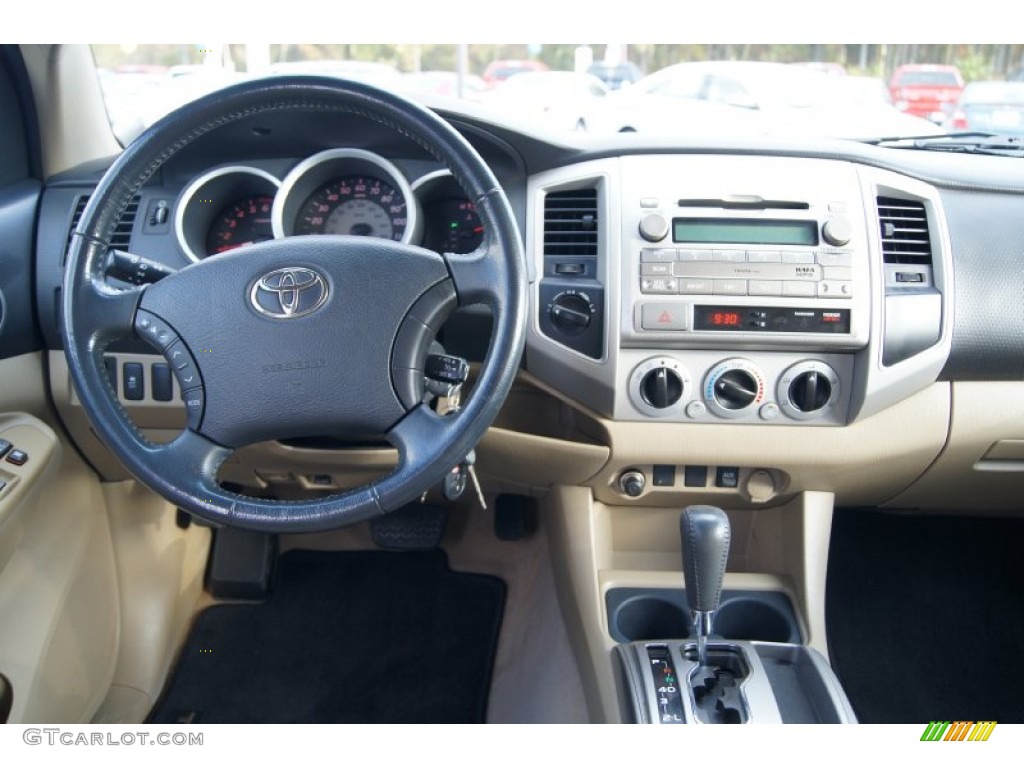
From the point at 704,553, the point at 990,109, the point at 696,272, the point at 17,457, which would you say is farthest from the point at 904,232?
the point at 17,457

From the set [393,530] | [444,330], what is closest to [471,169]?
[444,330]

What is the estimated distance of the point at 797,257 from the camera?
1.50 metres

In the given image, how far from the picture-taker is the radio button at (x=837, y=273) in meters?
1.50

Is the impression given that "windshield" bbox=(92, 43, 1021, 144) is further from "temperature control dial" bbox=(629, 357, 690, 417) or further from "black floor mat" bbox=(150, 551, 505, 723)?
"black floor mat" bbox=(150, 551, 505, 723)

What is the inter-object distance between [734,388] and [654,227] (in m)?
0.32

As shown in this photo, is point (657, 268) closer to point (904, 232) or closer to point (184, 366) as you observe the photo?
point (904, 232)

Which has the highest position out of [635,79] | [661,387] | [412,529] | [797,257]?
[635,79]

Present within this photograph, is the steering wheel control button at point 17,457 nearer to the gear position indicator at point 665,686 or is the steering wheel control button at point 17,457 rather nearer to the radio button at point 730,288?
the gear position indicator at point 665,686

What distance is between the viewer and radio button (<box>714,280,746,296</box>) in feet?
4.91

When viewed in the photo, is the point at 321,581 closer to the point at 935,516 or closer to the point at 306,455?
the point at 306,455

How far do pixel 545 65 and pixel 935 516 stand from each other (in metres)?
1.54

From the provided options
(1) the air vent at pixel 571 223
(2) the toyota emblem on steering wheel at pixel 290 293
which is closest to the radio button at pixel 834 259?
(1) the air vent at pixel 571 223

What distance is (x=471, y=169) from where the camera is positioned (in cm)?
118
